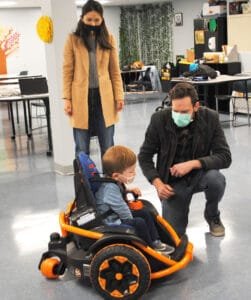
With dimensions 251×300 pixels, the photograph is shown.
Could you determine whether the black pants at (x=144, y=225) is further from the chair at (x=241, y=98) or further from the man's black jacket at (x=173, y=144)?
the chair at (x=241, y=98)

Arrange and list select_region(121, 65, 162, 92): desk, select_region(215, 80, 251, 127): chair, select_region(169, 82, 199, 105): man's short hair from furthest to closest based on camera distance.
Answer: select_region(121, 65, 162, 92): desk < select_region(215, 80, 251, 127): chair < select_region(169, 82, 199, 105): man's short hair

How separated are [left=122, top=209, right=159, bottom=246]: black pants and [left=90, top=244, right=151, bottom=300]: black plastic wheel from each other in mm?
151

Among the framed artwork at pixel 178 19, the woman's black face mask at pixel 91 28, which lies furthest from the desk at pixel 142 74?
the woman's black face mask at pixel 91 28

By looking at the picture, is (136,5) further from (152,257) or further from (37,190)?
(152,257)

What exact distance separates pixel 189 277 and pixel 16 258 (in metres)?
1.01

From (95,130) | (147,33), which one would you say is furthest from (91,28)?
(147,33)

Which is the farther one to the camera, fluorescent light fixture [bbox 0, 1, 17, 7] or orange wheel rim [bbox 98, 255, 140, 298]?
fluorescent light fixture [bbox 0, 1, 17, 7]

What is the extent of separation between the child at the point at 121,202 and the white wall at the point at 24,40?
1056 cm

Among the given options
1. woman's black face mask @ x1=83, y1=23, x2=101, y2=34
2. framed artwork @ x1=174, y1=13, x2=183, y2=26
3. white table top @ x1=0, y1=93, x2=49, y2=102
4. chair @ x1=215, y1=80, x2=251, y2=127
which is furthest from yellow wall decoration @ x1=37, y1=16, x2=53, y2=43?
framed artwork @ x1=174, y1=13, x2=183, y2=26

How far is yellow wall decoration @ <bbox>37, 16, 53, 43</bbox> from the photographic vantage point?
426 cm

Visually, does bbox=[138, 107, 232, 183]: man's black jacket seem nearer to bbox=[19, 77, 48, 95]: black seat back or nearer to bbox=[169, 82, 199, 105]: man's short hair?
bbox=[169, 82, 199, 105]: man's short hair

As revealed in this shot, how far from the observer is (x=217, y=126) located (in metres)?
2.71

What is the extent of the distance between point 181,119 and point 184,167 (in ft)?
0.88

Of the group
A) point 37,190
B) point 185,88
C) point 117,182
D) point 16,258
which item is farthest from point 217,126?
point 37,190
